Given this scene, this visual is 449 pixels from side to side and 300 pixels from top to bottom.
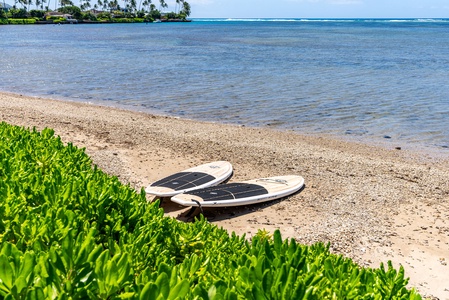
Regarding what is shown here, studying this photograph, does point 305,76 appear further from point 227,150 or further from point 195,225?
point 195,225

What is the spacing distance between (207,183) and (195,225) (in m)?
5.83

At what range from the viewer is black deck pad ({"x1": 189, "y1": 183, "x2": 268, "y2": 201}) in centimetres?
898

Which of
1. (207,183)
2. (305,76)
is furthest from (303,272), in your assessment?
(305,76)

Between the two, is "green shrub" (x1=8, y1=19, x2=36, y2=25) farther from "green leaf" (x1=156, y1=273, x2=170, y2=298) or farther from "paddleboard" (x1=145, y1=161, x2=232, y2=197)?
"green leaf" (x1=156, y1=273, x2=170, y2=298)

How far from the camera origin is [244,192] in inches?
372

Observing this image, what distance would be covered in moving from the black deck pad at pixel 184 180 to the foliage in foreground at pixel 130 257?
4393 millimetres

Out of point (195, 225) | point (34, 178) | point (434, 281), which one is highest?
point (34, 178)

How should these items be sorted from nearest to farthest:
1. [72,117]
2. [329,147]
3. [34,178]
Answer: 1. [34,178]
2. [329,147]
3. [72,117]

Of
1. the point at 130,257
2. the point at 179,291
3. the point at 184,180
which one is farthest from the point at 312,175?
the point at 179,291

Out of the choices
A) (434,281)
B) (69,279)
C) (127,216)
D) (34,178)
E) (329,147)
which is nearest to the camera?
(69,279)

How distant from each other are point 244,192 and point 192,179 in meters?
1.33

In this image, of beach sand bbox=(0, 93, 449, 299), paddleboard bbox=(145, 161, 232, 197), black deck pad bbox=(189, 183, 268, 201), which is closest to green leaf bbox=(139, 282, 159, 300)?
beach sand bbox=(0, 93, 449, 299)

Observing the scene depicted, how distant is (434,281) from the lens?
6871 millimetres

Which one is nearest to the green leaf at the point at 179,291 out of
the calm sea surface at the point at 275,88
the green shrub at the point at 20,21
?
the calm sea surface at the point at 275,88
